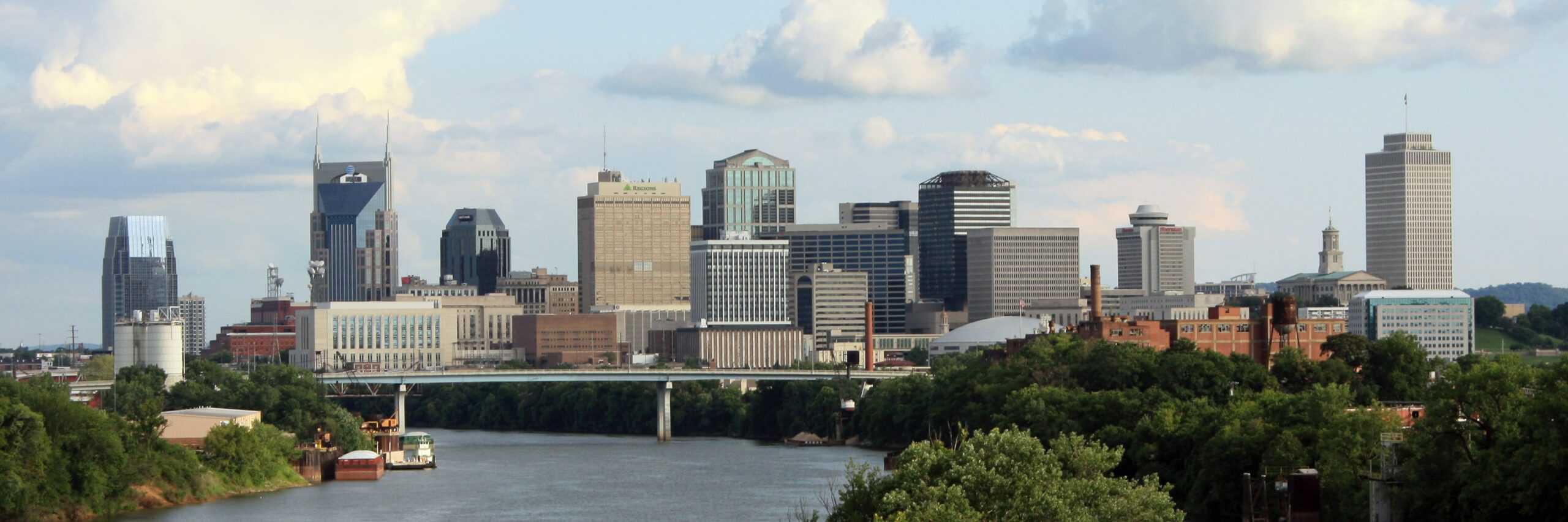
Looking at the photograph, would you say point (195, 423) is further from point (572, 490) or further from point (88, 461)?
point (88, 461)

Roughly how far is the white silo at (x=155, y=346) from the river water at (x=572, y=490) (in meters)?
20.1

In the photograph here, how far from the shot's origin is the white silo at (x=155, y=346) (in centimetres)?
17275

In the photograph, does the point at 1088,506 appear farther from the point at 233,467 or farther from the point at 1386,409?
the point at 233,467

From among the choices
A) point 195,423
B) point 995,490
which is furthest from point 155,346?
point 995,490

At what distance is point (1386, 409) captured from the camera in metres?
94.9

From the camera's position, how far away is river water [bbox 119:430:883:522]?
342 ft

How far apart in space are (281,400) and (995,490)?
9527cm

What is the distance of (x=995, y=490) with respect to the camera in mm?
61125

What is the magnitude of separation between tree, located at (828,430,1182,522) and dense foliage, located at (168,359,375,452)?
278 ft

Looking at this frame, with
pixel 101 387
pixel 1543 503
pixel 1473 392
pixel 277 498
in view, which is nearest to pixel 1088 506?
pixel 1543 503

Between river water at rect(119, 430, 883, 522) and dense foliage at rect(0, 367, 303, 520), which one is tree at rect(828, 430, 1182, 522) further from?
dense foliage at rect(0, 367, 303, 520)

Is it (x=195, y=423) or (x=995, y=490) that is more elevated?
(x=995, y=490)

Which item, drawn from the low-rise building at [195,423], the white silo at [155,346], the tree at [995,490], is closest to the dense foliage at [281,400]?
the low-rise building at [195,423]

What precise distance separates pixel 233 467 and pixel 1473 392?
6387 centimetres
